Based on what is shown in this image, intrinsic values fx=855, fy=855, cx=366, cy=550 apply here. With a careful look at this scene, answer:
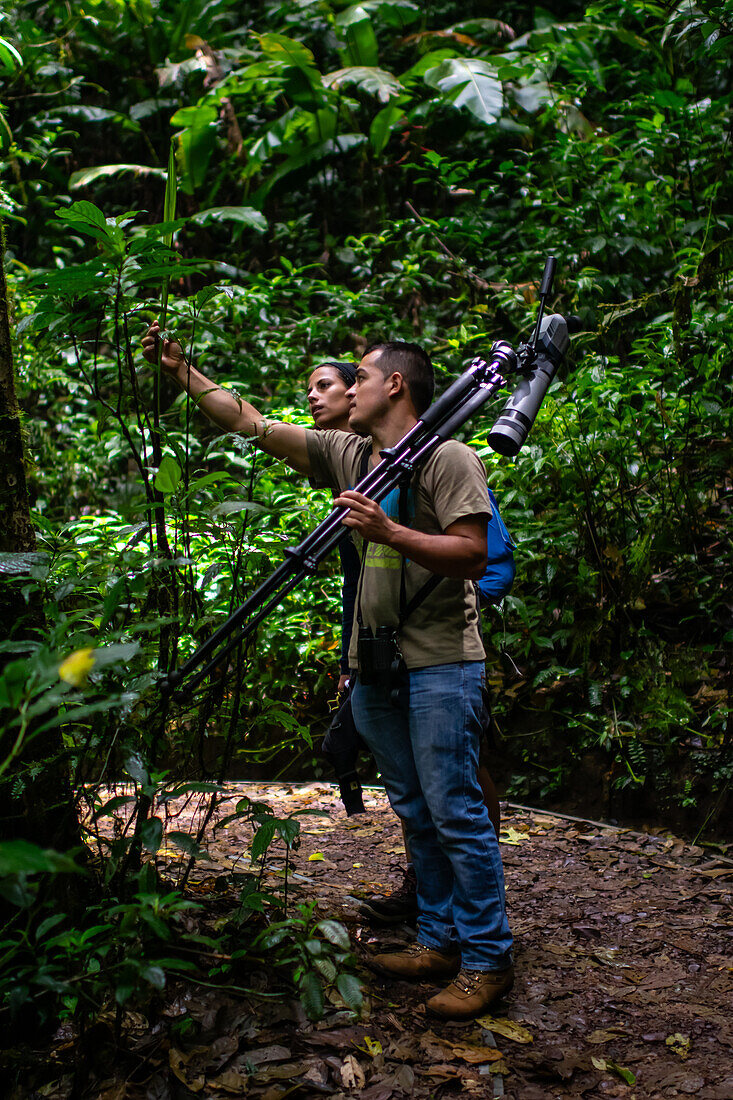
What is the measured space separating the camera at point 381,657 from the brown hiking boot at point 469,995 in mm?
781

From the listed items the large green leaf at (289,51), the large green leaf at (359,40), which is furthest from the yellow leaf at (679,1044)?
the large green leaf at (359,40)

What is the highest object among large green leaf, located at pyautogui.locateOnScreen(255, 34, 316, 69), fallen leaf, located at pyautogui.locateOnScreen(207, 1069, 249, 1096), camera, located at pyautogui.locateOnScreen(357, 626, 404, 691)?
large green leaf, located at pyautogui.locateOnScreen(255, 34, 316, 69)

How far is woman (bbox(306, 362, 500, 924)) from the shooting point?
2773mm

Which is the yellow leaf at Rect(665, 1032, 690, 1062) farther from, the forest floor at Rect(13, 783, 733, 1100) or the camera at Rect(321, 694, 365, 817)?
the camera at Rect(321, 694, 365, 817)

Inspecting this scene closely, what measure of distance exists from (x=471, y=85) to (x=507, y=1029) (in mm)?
7058

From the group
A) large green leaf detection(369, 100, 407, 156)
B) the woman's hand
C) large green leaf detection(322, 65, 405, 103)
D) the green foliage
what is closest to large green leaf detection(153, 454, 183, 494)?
the green foliage

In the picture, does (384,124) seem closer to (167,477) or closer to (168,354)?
(168,354)

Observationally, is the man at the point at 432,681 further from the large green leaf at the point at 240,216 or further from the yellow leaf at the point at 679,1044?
the large green leaf at the point at 240,216

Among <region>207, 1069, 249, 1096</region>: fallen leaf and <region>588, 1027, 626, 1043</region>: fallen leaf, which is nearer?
<region>207, 1069, 249, 1096</region>: fallen leaf

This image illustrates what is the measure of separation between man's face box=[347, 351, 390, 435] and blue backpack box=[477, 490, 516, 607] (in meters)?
0.52

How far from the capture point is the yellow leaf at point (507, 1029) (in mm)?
2166

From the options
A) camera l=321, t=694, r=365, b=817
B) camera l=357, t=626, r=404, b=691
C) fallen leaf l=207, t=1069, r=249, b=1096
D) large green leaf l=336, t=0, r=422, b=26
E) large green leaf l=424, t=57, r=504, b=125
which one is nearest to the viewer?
fallen leaf l=207, t=1069, r=249, b=1096

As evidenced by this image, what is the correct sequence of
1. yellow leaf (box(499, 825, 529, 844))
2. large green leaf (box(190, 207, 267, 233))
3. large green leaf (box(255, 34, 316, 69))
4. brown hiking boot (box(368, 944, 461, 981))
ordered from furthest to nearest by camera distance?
large green leaf (box(255, 34, 316, 69))
large green leaf (box(190, 207, 267, 233))
yellow leaf (box(499, 825, 529, 844))
brown hiking boot (box(368, 944, 461, 981))

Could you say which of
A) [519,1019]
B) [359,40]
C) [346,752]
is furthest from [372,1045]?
[359,40]
